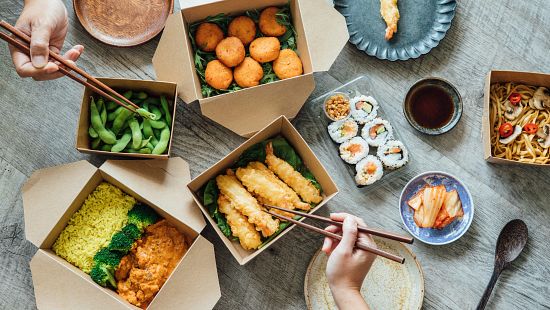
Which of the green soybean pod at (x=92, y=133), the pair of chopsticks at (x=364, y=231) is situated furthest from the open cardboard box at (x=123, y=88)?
the pair of chopsticks at (x=364, y=231)

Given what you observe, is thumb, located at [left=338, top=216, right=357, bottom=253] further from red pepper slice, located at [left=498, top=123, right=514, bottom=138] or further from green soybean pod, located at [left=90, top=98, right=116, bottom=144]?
green soybean pod, located at [left=90, top=98, right=116, bottom=144]

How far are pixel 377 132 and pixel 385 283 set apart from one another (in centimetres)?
82

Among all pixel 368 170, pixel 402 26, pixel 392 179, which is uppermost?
pixel 402 26

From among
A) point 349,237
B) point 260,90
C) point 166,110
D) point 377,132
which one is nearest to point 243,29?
point 260,90

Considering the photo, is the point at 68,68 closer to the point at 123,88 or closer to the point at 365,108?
the point at 123,88

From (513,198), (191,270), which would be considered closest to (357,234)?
(191,270)

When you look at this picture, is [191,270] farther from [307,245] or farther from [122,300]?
[307,245]

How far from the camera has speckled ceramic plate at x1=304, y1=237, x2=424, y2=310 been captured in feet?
8.35

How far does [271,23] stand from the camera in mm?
2543

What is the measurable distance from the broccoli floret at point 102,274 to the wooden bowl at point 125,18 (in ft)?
3.93

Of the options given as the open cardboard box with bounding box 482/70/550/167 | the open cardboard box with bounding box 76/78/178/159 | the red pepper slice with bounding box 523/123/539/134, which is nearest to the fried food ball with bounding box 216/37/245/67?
the open cardboard box with bounding box 76/78/178/159

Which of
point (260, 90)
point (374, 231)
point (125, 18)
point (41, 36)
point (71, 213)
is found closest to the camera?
point (374, 231)

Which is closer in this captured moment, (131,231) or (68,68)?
(68,68)

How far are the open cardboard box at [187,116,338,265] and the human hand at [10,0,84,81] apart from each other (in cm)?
83
